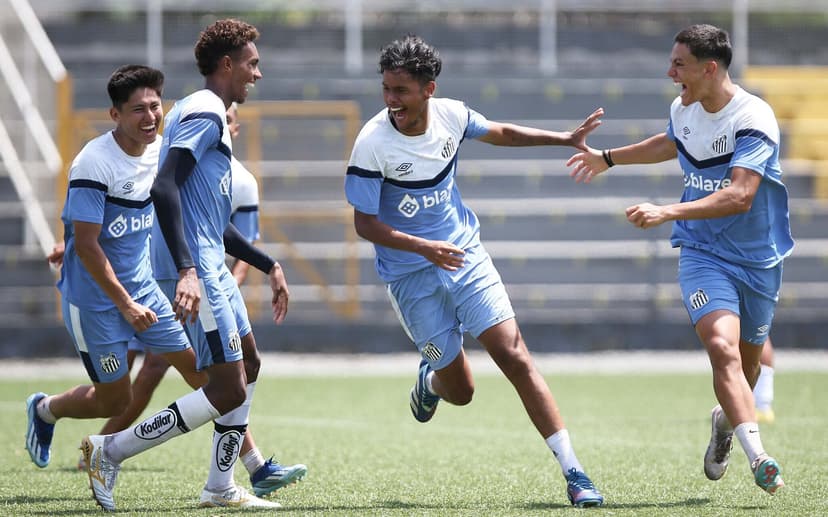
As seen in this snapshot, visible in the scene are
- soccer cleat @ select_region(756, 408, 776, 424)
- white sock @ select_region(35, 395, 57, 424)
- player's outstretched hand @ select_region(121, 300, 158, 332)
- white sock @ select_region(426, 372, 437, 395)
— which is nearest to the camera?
player's outstretched hand @ select_region(121, 300, 158, 332)

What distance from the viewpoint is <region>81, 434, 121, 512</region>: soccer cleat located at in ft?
20.5

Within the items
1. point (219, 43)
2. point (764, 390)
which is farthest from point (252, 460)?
point (764, 390)

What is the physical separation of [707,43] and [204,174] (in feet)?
8.55

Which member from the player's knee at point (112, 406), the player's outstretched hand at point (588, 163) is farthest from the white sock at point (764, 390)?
the player's knee at point (112, 406)

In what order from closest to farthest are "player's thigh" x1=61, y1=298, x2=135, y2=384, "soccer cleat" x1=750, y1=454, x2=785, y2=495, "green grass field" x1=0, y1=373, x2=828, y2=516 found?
"soccer cleat" x1=750, y1=454, x2=785, y2=495 → "green grass field" x1=0, y1=373, x2=828, y2=516 → "player's thigh" x1=61, y1=298, x2=135, y2=384

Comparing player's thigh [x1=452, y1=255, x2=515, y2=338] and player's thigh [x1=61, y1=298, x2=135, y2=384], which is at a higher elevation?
player's thigh [x1=452, y1=255, x2=515, y2=338]

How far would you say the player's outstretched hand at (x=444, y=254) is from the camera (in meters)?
6.32

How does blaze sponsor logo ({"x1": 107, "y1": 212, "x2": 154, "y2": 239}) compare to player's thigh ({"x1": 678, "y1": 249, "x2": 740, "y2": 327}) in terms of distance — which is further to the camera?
blaze sponsor logo ({"x1": 107, "y1": 212, "x2": 154, "y2": 239})

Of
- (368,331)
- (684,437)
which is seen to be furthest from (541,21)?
(684,437)

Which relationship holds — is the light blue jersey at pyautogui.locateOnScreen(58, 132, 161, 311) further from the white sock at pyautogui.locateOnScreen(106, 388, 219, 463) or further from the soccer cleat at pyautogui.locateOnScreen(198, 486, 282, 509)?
the soccer cleat at pyautogui.locateOnScreen(198, 486, 282, 509)

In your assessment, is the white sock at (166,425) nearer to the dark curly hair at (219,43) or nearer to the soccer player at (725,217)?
the dark curly hair at (219,43)

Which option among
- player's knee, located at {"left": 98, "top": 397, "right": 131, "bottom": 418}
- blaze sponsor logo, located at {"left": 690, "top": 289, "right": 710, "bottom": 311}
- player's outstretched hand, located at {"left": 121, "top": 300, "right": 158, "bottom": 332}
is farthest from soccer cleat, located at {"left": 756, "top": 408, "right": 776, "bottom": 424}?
player's outstretched hand, located at {"left": 121, "top": 300, "right": 158, "bottom": 332}

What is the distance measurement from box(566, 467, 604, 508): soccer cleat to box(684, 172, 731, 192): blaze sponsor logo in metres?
1.63

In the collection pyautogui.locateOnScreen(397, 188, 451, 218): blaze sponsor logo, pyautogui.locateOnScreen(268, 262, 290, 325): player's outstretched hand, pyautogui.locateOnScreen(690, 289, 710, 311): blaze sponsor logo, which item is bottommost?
pyautogui.locateOnScreen(690, 289, 710, 311): blaze sponsor logo
